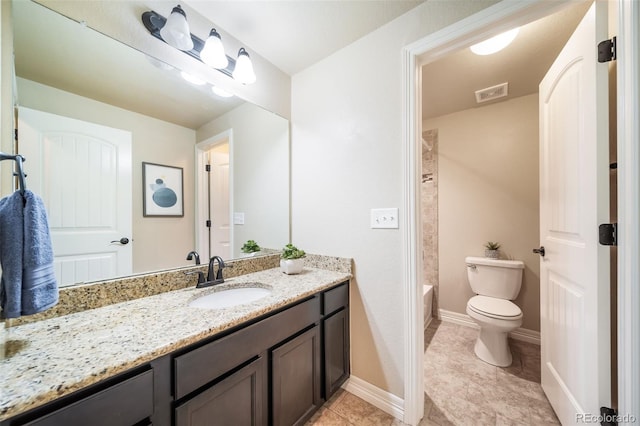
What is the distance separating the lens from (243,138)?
165 centimetres

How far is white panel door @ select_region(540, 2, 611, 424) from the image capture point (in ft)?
3.14

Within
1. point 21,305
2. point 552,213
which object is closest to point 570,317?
point 552,213

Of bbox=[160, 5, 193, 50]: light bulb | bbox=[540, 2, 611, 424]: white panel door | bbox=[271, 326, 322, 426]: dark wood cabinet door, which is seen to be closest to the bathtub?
bbox=[540, 2, 611, 424]: white panel door

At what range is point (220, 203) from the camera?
1538 mm

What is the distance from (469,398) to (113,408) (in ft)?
6.19

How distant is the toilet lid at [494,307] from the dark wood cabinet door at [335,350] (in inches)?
46.6

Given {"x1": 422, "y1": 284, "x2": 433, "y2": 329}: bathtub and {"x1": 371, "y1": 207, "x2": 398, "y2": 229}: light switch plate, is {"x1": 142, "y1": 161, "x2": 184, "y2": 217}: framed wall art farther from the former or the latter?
{"x1": 422, "y1": 284, "x2": 433, "y2": 329}: bathtub

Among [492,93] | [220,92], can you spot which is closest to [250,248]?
[220,92]

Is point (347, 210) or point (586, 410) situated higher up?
point (347, 210)

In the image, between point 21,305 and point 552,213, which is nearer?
point 21,305

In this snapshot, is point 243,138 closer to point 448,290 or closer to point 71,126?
point 71,126

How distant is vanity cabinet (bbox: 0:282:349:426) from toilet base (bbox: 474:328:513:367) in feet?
4.13

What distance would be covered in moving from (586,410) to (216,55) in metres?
2.55

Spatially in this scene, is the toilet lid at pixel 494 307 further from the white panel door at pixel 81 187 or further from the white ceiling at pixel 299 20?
the white panel door at pixel 81 187
